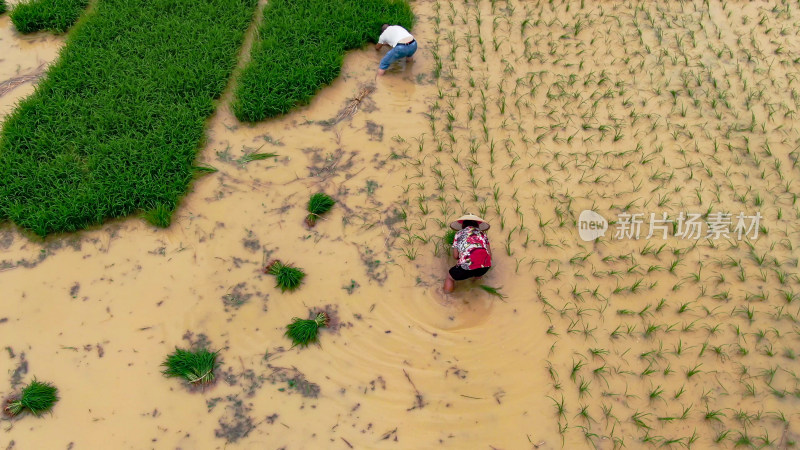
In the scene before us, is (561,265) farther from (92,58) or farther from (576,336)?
(92,58)

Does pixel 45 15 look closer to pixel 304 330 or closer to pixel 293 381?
pixel 304 330

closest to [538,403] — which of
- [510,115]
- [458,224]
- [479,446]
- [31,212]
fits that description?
[479,446]

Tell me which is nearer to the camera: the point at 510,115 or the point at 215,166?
the point at 215,166

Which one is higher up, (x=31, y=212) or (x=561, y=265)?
(x=561, y=265)

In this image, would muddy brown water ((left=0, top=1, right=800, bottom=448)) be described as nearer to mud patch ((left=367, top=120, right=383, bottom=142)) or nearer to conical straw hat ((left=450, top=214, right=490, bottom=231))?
mud patch ((left=367, top=120, right=383, bottom=142))

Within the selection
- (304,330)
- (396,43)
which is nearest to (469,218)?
(304,330)

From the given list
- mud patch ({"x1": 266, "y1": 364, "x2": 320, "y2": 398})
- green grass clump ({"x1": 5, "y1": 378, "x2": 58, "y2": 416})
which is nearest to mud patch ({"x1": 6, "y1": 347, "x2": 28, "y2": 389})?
green grass clump ({"x1": 5, "y1": 378, "x2": 58, "y2": 416})

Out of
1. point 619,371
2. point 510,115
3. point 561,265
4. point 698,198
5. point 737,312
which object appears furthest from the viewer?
point 510,115
